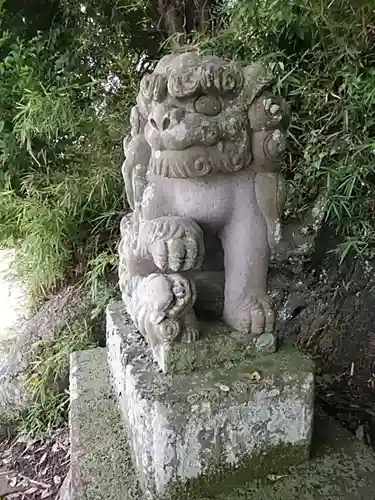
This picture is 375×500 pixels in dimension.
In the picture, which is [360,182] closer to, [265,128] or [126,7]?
[265,128]

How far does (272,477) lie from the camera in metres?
1.19

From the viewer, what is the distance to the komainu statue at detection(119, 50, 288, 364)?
1.13 meters

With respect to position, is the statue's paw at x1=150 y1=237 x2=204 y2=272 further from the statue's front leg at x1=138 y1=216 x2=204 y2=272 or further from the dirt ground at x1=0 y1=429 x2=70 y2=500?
the dirt ground at x1=0 y1=429 x2=70 y2=500

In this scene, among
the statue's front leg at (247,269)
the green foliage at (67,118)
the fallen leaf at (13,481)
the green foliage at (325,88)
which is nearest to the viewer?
the statue's front leg at (247,269)

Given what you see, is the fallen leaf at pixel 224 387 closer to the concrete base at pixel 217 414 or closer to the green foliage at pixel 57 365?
the concrete base at pixel 217 414

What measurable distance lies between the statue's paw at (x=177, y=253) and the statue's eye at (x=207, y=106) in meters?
0.25

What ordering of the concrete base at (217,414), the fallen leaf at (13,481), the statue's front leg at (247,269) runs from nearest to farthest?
the concrete base at (217,414)
the statue's front leg at (247,269)
the fallen leaf at (13,481)

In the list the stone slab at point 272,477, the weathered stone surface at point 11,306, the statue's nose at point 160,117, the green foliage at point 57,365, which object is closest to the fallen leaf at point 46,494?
the green foliage at point 57,365

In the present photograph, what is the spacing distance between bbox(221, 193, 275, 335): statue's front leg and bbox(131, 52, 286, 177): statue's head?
0.36 feet

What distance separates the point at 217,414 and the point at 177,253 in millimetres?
321

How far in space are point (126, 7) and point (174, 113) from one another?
5.67 ft

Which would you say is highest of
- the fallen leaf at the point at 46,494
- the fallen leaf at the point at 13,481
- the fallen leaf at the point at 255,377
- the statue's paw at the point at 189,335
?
the statue's paw at the point at 189,335

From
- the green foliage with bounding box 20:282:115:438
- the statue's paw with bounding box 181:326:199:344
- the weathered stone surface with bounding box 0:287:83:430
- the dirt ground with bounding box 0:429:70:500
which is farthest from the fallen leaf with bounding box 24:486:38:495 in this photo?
the statue's paw with bounding box 181:326:199:344

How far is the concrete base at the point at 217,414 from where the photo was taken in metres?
1.11
